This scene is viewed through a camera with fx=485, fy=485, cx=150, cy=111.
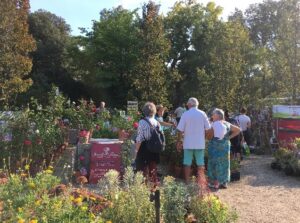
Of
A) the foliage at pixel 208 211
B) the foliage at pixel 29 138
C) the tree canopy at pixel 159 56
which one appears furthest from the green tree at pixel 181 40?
the foliage at pixel 208 211

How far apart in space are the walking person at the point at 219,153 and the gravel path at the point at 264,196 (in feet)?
0.84

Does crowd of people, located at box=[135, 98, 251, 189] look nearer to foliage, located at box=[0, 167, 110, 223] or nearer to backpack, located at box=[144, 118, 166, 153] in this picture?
backpack, located at box=[144, 118, 166, 153]

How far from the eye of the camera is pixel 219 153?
9.34m

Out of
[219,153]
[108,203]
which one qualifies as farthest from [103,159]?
[108,203]

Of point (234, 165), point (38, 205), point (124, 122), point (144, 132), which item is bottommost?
point (234, 165)

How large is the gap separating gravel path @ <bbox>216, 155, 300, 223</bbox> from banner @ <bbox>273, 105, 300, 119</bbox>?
14.8ft

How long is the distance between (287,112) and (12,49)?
13637mm

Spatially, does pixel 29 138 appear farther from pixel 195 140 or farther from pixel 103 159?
pixel 195 140

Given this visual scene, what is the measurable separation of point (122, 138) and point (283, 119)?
8.37 meters

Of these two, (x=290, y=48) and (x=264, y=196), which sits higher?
(x=290, y=48)

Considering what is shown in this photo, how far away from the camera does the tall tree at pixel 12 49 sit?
2264 centimetres

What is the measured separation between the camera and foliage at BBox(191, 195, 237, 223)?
5.44m

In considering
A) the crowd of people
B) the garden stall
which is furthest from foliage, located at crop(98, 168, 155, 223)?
the garden stall

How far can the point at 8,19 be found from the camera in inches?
904
